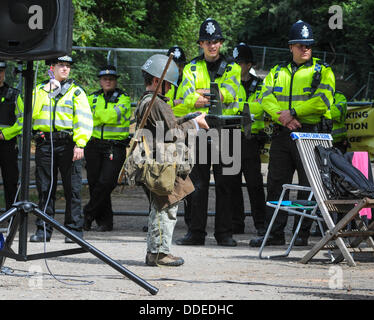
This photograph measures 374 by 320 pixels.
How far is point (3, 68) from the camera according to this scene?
32.7 feet

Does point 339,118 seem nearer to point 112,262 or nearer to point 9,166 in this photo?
point 9,166

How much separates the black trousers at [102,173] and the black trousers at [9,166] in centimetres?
98

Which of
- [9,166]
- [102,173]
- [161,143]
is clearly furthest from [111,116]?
[161,143]

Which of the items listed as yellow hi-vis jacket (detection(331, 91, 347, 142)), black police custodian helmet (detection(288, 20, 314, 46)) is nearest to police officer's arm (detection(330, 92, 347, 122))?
yellow hi-vis jacket (detection(331, 91, 347, 142))

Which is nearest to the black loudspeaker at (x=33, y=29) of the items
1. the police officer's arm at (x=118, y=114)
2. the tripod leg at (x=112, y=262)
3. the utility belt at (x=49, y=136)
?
the tripod leg at (x=112, y=262)

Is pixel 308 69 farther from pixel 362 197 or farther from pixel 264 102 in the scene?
pixel 362 197

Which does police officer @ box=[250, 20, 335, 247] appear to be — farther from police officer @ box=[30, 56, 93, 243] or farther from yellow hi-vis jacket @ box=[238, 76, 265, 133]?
police officer @ box=[30, 56, 93, 243]

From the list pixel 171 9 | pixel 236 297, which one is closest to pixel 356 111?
pixel 236 297

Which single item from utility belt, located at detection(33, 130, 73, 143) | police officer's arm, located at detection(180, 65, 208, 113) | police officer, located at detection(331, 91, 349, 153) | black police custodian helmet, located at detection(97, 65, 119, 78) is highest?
black police custodian helmet, located at detection(97, 65, 119, 78)

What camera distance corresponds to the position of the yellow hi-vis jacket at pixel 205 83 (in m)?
8.99

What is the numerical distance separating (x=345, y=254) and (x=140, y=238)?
3.30 meters

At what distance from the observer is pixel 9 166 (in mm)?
10219

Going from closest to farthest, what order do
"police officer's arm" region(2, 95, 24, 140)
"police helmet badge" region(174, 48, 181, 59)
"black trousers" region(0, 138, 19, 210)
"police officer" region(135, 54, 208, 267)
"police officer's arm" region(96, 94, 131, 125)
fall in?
"police officer" region(135, 54, 208, 267)
"police officer's arm" region(2, 95, 24, 140)
"black trousers" region(0, 138, 19, 210)
"police officer's arm" region(96, 94, 131, 125)
"police helmet badge" region(174, 48, 181, 59)

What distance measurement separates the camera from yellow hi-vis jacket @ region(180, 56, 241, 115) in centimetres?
899
